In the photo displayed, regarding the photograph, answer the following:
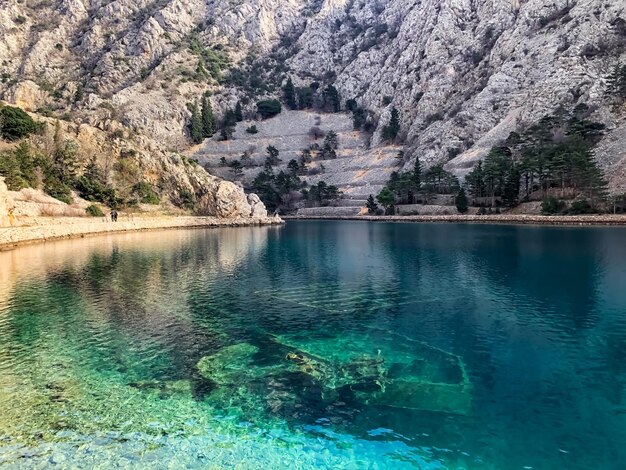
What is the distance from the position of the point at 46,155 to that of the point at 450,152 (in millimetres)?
85717

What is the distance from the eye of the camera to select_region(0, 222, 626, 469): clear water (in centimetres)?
1012

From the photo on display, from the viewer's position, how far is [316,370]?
14477 mm

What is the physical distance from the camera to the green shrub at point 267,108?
15688cm

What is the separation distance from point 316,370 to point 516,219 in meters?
69.2

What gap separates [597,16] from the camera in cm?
9988

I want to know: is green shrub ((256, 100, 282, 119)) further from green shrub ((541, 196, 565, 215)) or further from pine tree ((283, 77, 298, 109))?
green shrub ((541, 196, 565, 215))

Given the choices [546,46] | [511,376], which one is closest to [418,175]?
[546,46]

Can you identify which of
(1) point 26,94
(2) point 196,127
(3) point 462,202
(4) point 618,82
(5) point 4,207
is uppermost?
(1) point 26,94

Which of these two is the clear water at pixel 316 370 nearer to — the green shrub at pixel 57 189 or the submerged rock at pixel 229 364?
the submerged rock at pixel 229 364

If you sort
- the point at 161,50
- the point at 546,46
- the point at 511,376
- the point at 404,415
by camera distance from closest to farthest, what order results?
the point at 404,415 → the point at 511,376 → the point at 546,46 → the point at 161,50

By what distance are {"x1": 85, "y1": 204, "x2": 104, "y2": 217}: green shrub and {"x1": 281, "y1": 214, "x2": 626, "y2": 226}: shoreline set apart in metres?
54.4

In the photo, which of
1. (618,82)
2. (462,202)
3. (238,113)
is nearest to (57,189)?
(462,202)

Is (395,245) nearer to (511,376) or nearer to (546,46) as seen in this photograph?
(511,376)

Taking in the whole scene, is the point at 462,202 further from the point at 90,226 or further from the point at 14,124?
the point at 14,124
